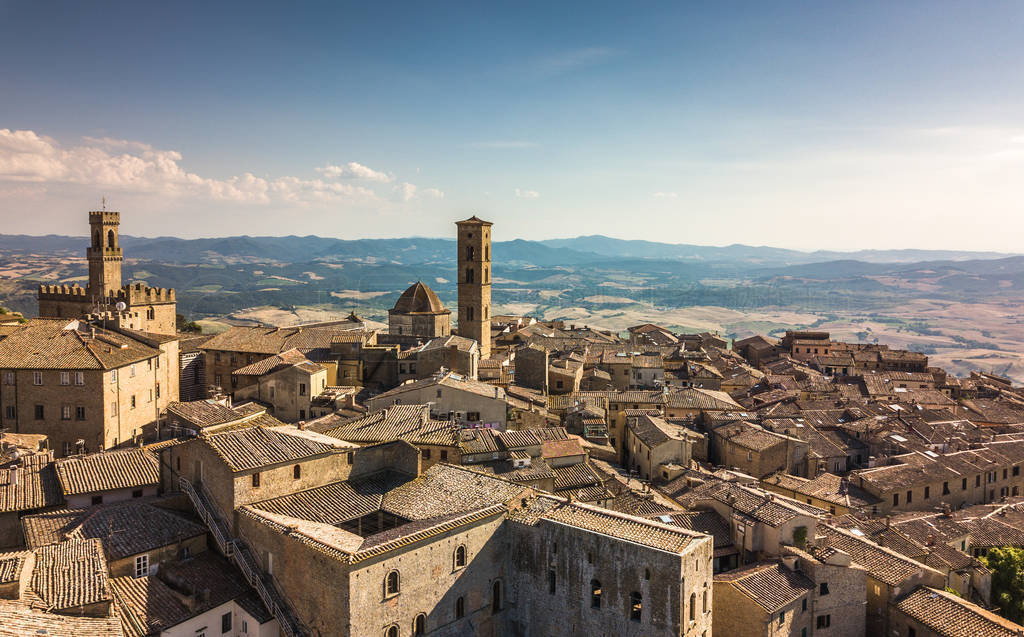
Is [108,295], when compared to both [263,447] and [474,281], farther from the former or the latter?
[263,447]

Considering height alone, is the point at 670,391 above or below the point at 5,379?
below

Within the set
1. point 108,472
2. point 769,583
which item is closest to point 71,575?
point 108,472

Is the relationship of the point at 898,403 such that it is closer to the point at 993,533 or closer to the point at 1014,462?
the point at 1014,462

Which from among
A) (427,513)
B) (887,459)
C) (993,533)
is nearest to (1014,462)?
(887,459)

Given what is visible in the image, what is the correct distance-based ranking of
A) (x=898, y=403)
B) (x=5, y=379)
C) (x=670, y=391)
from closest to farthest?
(x=5, y=379)
(x=670, y=391)
(x=898, y=403)

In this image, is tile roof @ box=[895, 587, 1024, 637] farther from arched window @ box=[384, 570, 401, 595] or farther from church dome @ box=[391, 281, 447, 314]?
church dome @ box=[391, 281, 447, 314]

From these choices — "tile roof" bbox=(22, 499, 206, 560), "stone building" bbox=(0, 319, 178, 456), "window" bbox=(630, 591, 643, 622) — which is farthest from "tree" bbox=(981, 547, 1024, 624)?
"stone building" bbox=(0, 319, 178, 456)
